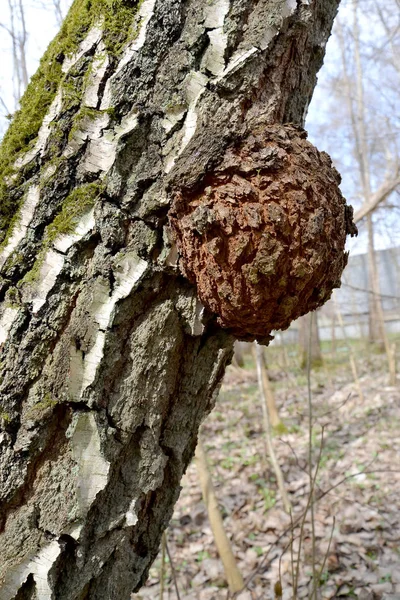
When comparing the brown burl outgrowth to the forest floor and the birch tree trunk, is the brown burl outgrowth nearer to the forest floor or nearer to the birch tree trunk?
the birch tree trunk

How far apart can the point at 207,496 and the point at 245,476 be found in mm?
1440

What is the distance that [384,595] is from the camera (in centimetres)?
224

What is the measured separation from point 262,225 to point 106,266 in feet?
0.97

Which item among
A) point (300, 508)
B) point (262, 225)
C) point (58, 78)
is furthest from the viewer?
point (300, 508)

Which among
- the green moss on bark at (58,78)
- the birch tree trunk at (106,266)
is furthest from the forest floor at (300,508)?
the green moss on bark at (58,78)

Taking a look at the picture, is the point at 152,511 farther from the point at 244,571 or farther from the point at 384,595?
the point at 244,571

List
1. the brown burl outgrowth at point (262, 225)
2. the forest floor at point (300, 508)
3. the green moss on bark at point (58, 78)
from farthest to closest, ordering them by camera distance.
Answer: the forest floor at point (300, 508) < the green moss on bark at point (58, 78) < the brown burl outgrowth at point (262, 225)

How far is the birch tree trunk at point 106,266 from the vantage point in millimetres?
792

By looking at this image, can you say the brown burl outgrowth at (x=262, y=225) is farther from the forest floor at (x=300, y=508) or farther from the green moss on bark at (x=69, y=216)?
the forest floor at (x=300, y=508)

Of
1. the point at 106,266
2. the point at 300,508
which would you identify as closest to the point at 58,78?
the point at 106,266

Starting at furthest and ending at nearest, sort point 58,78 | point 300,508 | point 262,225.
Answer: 1. point 300,508
2. point 58,78
3. point 262,225

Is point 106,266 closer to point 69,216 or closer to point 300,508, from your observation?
point 69,216

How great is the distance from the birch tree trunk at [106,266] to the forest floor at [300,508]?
0.98 metres

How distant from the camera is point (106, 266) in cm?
80
